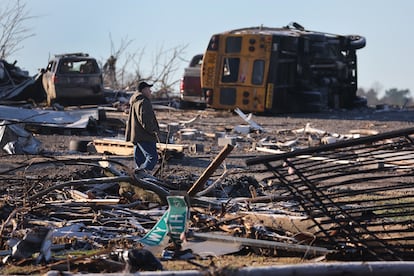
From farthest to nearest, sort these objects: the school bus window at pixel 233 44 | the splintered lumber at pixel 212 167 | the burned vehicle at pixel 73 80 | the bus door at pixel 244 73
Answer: the school bus window at pixel 233 44 → the burned vehicle at pixel 73 80 → the bus door at pixel 244 73 → the splintered lumber at pixel 212 167

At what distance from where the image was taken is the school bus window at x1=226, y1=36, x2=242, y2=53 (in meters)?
30.1

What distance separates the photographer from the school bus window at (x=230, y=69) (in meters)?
30.1

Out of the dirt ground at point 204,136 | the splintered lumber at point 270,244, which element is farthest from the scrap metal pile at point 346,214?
the dirt ground at point 204,136

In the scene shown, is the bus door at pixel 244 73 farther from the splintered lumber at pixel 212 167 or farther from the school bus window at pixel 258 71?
the splintered lumber at pixel 212 167

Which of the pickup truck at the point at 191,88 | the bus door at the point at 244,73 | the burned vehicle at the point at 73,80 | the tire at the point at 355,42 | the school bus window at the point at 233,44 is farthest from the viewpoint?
the tire at the point at 355,42

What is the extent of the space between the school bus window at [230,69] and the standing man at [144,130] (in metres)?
15.7

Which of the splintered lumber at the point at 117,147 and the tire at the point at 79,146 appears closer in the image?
the splintered lumber at the point at 117,147

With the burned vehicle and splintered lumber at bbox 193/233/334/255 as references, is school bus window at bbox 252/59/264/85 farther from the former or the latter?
splintered lumber at bbox 193/233/334/255

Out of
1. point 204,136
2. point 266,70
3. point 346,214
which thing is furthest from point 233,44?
point 346,214

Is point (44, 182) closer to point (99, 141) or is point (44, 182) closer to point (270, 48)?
point (99, 141)

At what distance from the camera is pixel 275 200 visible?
33.9ft

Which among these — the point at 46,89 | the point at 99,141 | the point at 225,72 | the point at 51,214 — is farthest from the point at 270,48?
the point at 51,214

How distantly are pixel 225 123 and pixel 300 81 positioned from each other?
18.9 ft

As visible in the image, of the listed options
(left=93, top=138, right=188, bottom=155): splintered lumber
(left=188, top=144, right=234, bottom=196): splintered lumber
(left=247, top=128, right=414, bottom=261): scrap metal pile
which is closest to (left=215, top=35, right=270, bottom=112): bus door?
(left=93, top=138, right=188, bottom=155): splintered lumber
